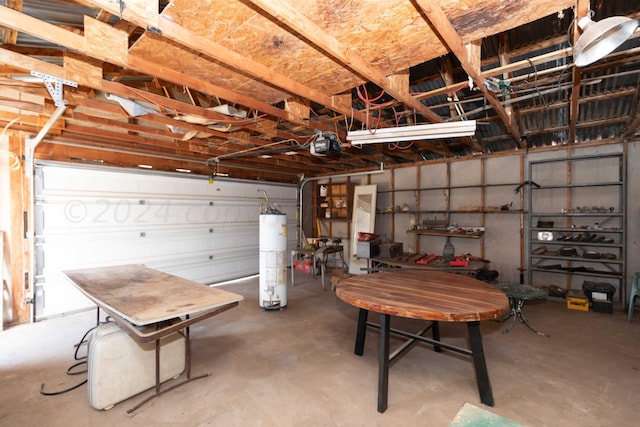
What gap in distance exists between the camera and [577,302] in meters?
4.35

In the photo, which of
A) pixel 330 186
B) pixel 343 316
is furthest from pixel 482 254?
pixel 330 186

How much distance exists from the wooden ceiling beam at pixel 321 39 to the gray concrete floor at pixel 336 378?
2.62 meters

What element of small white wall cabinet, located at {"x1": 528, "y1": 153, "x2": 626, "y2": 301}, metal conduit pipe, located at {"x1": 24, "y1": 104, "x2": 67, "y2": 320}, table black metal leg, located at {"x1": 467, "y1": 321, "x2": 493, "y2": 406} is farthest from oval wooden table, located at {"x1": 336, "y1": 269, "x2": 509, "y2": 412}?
metal conduit pipe, located at {"x1": 24, "y1": 104, "x2": 67, "y2": 320}

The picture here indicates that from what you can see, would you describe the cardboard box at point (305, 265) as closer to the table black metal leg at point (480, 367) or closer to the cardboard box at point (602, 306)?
the table black metal leg at point (480, 367)

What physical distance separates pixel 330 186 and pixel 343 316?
164 inches

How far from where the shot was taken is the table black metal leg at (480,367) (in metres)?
2.25

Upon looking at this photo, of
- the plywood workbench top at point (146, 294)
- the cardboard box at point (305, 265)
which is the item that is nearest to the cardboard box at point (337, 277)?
the cardboard box at point (305, 265)

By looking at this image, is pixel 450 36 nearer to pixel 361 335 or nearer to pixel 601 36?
pixel 601 36

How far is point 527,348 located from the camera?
10.4 feet

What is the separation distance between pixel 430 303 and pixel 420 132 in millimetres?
1611

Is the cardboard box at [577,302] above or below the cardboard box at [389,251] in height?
below

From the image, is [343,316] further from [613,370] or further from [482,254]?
[482,254]

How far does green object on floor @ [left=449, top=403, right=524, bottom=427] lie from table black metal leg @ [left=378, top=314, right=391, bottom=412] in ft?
3.57

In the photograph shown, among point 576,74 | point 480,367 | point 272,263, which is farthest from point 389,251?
point 576,74
